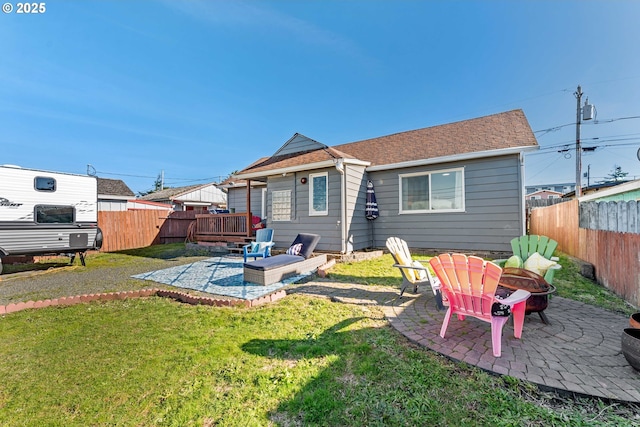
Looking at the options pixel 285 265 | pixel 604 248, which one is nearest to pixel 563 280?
pixel 604 248

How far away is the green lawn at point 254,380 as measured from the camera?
6.25 ft

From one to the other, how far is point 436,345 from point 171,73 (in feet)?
60.1

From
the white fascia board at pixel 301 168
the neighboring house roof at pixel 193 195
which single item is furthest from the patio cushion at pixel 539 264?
the neighboring house roof at pixel 193 195

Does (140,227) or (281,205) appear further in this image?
(140,227)

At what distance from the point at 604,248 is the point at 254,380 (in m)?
6.81

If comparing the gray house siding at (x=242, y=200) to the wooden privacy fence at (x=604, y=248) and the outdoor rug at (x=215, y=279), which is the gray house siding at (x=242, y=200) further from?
the wooden privacy fence at (x=604, y=248)

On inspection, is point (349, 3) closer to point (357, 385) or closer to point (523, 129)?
point (523, 129)

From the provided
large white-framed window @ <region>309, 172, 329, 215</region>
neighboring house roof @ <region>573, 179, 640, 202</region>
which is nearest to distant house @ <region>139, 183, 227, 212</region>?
large white-framed window @ <region>309, 172, 329, 215</region>

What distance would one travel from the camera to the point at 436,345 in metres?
2.81

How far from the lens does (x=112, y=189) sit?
21.4 meters

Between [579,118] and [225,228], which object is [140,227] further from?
[579,118]

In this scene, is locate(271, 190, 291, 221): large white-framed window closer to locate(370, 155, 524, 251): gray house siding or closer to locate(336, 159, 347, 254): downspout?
locate(336, 159, 347, 254): downspout

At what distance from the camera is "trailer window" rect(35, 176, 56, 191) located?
25.6ft

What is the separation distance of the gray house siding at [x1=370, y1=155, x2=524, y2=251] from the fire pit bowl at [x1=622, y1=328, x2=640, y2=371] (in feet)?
19.0
